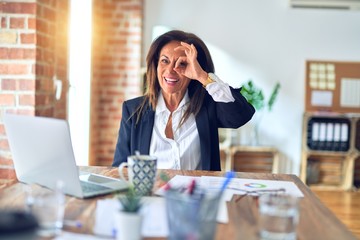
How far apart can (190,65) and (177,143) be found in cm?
33

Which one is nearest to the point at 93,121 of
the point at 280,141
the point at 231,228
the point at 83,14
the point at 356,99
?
the point at 83,14

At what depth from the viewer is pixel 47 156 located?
47.6 inches

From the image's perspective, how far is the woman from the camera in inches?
74.8

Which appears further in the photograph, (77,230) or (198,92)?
(198,92)

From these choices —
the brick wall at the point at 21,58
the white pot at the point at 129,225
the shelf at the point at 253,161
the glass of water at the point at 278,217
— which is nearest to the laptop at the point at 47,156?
the white pot at the point at 129,225

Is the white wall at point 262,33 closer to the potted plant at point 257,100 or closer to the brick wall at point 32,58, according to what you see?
the potted plant at point 257,100

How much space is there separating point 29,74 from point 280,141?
10.1ft

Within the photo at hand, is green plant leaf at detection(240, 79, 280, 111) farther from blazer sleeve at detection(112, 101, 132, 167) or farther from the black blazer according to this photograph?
blazer sleeve at detection(112, 101, 132, 167)

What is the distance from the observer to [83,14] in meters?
3.75

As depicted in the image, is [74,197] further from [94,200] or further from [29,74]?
[29,74]

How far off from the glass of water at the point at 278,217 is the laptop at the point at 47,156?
0.51m

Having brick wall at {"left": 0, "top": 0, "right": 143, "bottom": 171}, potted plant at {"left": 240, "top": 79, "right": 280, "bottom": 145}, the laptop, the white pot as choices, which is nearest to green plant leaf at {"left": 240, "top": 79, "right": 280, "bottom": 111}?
potted plant at {"left": 240, "top": 79, "right": 280, "bottom": 145}

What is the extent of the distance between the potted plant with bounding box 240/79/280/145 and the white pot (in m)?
3.12

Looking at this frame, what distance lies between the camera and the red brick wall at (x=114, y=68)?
4215mm
